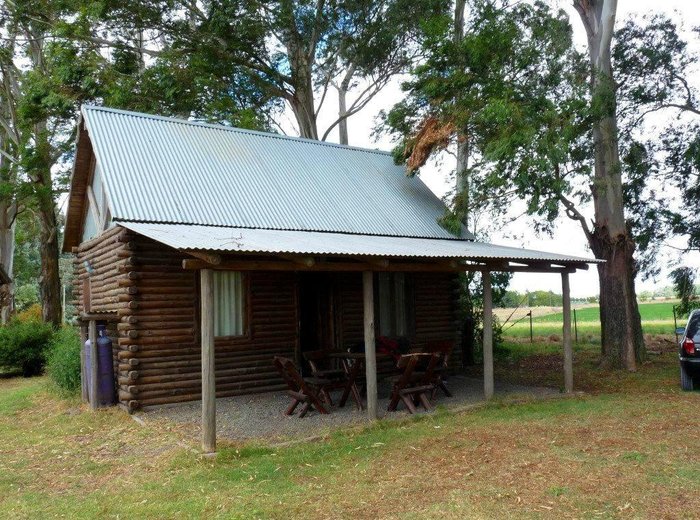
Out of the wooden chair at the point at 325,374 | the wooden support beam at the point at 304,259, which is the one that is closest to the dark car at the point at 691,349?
the wooden chair at the point at 325,374

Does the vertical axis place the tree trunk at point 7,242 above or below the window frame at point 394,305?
above

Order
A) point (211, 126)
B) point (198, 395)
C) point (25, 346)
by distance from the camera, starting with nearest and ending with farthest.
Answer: point (198, 395) → point (211, 126) → point (25, 346)

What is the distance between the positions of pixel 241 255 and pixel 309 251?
33.6 inches

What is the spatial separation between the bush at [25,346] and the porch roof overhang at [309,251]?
920 cm

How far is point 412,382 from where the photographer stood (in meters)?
9.41

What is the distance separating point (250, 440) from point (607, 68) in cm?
1204

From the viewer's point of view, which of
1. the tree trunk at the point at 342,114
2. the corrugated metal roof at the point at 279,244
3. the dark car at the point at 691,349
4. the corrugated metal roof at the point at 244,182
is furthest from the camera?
the tree trunk at the point at 342,114

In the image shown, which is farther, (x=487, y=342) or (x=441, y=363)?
(x=487, y=342)

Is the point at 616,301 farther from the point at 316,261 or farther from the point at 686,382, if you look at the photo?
the point at 316,261

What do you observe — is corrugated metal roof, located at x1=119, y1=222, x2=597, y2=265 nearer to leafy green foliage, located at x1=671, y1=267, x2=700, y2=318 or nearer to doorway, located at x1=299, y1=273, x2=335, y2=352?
doorway, located at x1=299, y1=273, x2=335, y2=352

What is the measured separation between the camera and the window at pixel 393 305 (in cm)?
1309

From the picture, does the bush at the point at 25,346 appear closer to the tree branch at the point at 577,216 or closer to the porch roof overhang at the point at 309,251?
the porch roof overhang at the point at 309,251

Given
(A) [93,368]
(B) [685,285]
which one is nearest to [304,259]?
(A) [93,368]

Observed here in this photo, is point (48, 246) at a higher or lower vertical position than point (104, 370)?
higher
